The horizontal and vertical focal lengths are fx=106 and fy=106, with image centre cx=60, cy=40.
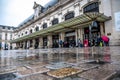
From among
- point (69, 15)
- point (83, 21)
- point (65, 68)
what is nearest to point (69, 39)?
point (69, 15)

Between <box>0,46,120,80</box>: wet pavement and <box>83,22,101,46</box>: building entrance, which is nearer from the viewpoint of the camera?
<box>0,46,120,80</box>: wet pavement

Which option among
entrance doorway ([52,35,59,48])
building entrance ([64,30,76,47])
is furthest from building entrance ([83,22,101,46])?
entrance doorway ([52,35,59,48])

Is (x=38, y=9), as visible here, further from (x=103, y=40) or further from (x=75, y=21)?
(x=103, y=40)

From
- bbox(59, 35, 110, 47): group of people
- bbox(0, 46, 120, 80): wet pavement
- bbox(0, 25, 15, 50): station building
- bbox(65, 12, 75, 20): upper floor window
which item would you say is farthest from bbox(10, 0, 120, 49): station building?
bbox(0, 25, 15, 50): station building

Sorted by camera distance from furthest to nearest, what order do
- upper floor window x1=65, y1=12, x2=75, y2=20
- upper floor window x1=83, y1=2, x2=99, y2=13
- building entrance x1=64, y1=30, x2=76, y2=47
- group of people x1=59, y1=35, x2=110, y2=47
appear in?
upper floor window x1=65, y1=12, x2=75, y2=20 → building entrance x1=64, y1=30, x2=76, y2=47 → upper floor window x1=83, y1=2, x2=99, y2=13 → group of people x1=59, y1=35, x2=110, y2=47

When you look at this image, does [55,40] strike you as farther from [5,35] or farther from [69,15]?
[5,35]

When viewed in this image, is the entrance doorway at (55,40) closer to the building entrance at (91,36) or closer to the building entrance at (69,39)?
the building entrance at (69,39)

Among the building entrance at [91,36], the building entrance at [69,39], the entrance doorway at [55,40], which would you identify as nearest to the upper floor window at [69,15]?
the building entrance at [69,39]

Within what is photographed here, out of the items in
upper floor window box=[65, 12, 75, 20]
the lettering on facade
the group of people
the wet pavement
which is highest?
upper floor window box=[65, 12, 75, 20]

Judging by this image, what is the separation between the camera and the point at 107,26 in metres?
13.8

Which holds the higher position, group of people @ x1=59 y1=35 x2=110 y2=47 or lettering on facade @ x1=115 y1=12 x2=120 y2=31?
lettering on facade @ x1=115 y1=12 x2=120 y2=31

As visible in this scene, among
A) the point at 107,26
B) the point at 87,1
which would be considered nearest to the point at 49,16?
the point at 87,1

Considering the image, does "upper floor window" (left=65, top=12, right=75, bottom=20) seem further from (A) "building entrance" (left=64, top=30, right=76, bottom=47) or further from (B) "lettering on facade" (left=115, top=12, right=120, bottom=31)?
(B) "lettering on facade" (left=115, top=12, right=120, bottom=31)

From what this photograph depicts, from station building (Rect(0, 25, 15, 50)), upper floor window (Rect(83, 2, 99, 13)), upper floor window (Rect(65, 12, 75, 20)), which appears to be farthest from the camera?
station building (Rect(0, 25, 15, 50))
